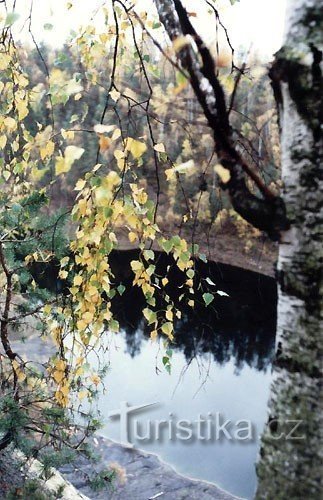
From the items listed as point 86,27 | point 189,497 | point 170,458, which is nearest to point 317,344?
point 86,27

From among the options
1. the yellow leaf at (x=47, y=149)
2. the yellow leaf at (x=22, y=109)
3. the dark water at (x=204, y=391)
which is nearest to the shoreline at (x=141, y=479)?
the dark water at (x=204, y=391)

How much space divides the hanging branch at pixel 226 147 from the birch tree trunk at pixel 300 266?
4 centimetres

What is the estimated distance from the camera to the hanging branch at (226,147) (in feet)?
3.50

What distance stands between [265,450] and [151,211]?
0.83m

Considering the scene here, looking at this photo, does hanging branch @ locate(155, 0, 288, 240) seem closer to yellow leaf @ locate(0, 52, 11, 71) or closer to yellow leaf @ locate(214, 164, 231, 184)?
yellow leaf @ locate(214, 164, 231, 184)

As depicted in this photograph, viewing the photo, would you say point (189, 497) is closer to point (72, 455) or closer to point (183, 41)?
point (72, 455)

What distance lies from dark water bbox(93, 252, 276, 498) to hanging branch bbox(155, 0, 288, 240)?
3.76 m

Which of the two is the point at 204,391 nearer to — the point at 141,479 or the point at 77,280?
the point at 141,479

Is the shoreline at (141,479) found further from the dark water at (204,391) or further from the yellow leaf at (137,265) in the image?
the yellow leaf at (137,265)

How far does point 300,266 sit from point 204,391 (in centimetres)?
641

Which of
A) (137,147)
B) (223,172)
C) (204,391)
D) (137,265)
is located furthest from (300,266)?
(204,391)

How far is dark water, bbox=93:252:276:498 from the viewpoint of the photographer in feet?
26.0

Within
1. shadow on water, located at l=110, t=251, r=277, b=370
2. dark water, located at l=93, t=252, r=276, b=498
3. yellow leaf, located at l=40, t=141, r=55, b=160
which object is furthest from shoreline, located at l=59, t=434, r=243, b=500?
yellow leaf, located at l=40, t=141, r=55, b=160

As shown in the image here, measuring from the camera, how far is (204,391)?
7191 millimetres
